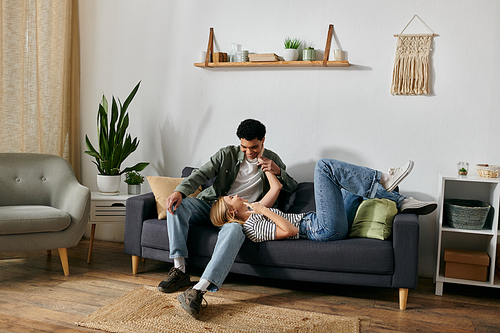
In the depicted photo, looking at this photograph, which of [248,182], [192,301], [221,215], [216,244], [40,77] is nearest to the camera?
[192,301]

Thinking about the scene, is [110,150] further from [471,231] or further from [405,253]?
[471,231]

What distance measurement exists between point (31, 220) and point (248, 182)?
56.6 inches

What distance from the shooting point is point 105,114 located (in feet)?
11.2

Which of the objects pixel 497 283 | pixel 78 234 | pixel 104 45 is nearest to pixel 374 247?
pixel 497 283

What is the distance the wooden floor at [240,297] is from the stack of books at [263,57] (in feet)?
5.43

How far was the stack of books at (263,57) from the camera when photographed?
3.21m

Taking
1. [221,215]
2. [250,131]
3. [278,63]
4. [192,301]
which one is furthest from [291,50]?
[192,301]

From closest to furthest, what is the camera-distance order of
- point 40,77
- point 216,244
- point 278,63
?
point 216,244
point 278,63
point 40,77

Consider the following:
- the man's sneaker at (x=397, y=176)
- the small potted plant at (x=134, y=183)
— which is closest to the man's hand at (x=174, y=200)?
the small potted plant at (x=134, y=183)

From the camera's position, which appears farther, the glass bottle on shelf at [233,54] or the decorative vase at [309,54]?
the glass bottle on shelf at [233,54]

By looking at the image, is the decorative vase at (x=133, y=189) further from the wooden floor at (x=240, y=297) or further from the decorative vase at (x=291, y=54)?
the decorative vase at (x=291, y=54)

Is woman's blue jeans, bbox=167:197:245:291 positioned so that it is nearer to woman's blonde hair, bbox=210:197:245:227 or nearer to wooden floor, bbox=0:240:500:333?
woman's blonde hair, bbox=210:197:245:227

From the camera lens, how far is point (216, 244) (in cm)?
246

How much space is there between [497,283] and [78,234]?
9.10ft
